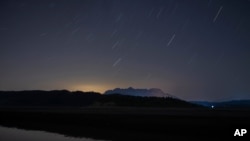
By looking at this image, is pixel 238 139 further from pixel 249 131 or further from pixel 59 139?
pixel 59 139

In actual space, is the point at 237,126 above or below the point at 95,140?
above

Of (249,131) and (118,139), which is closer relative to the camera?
(249,131)

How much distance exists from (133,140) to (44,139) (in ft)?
29.6

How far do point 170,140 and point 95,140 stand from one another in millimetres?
7119

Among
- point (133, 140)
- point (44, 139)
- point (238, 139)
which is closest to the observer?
point (238, 139)

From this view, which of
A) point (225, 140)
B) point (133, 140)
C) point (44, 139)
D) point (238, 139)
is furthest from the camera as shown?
point (44, 139)

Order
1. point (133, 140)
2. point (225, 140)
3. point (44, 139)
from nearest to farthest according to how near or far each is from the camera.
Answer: point (225, 140) < point (133, 140) < point (44, 139)

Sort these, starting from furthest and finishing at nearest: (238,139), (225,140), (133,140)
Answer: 1. (133,140)
2. (225,140)
3. (238,139)

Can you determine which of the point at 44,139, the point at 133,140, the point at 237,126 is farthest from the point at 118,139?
the point at 237,126

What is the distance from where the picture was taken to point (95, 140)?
3184 centimetres

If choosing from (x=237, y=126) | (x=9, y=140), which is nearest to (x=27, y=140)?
(x=9, y=140)

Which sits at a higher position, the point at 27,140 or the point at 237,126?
the point at 237,126

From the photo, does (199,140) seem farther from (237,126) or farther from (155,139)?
(237,126)

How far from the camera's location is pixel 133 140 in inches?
1204
